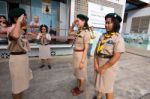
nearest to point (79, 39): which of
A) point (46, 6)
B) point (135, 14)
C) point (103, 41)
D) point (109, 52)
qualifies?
point (103, 41)

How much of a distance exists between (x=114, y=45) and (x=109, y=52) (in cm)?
11

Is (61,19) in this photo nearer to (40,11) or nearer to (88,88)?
(40,11)

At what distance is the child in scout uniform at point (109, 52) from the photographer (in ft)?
5.29

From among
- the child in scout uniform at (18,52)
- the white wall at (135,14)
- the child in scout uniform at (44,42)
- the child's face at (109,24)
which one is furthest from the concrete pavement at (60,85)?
the white wall at (135,14)

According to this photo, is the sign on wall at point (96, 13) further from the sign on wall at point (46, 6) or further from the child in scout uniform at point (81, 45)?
the child in scout uniform at point (81, 45)

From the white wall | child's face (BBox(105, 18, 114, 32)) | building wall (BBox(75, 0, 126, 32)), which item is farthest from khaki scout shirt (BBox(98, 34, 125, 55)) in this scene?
the white wall

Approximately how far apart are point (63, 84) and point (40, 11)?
4.11 m

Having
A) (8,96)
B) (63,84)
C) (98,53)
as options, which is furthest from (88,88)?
(8,96)

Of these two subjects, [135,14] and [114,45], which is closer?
[114,45]

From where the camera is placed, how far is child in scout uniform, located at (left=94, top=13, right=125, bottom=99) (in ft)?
5.29

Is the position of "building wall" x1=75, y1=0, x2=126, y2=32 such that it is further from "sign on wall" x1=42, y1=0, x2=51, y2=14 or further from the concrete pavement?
the concrete pavement

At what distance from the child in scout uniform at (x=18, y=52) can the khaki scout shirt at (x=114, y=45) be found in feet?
3.43

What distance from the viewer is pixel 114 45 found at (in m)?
1.62

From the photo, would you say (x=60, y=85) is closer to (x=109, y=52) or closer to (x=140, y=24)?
(x=109, y=52)
